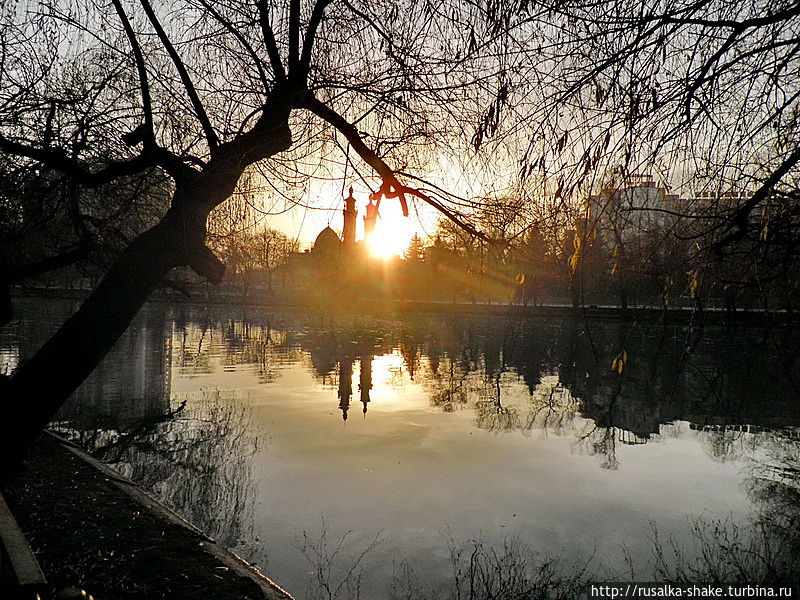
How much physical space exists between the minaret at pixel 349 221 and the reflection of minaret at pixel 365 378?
7.83 metres

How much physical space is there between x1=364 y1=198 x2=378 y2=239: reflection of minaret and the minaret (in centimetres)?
10

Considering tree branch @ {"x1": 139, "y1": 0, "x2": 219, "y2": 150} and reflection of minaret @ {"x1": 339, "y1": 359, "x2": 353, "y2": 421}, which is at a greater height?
tree branch @ {"x1": 139, "y1": 0, "x2": 219, "y2": 150}

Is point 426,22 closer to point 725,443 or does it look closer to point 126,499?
point 126,499

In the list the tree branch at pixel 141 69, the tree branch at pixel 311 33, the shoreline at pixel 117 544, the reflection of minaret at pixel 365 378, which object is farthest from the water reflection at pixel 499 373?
the tree branch at pixel 141 69

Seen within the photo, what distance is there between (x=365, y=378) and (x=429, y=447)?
6480 millimetres

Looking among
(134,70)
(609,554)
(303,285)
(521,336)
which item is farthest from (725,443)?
(303,285)

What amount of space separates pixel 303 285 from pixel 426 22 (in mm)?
72347

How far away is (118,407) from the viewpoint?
10336 millimetres

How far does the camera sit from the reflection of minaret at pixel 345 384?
11.7m

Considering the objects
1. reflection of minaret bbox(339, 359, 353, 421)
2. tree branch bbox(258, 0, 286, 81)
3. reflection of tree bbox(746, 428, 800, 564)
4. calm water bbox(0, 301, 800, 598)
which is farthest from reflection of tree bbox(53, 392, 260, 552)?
reflection of tree bbox(746, 428, 800, 564)

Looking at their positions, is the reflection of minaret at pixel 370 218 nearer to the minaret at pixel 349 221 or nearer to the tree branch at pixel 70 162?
the minaret at pixel 349 221

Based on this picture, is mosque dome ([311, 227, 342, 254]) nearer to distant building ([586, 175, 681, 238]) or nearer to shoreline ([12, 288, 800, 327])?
distant building ([586, 175, 681, 238])

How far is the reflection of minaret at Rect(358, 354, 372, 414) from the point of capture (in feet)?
41.8

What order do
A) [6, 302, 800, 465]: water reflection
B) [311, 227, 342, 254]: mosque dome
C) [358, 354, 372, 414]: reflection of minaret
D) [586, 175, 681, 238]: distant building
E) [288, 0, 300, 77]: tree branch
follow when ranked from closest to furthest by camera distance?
[586, 175, 681, 238]: distant building → [311, 227, 342, 254]: mosque dome → [288, 0, 300, 77]: tree branch → [6, 302, 800, 465]: water reflection → [358, 354, 372, 414]: reflection of minaret
